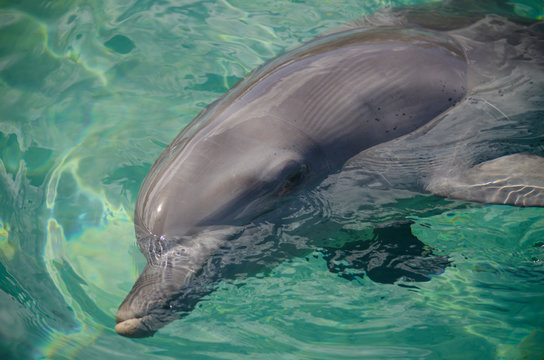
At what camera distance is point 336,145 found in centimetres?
386

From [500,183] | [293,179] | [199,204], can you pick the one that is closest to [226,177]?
[199,204]

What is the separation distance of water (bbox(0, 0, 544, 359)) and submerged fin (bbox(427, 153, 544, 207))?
334 millimetres

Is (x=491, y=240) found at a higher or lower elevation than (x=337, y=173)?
lower

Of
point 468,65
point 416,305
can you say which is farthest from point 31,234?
point 468,65

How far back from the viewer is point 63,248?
495 centimetres

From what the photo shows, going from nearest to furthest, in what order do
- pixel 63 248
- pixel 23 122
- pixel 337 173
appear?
pixel 337 173, pixel 63 248, pixel 23 122

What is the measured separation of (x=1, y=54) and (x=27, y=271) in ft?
11.8

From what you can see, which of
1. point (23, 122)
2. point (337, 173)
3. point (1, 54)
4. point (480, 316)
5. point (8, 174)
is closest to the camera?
point (337, 173)

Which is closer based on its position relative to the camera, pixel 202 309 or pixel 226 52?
pixel 202 309

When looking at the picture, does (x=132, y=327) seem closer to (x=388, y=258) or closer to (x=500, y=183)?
(x=388, y=258)

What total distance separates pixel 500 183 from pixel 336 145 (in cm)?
151

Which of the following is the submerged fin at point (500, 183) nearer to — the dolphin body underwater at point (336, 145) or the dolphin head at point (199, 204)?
the dolphin body underwater at point (336, 145)

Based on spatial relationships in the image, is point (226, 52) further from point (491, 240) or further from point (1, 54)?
point (491, 240)

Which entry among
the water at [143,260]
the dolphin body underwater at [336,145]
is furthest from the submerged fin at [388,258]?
the dolphin body underwater at [336,145]
